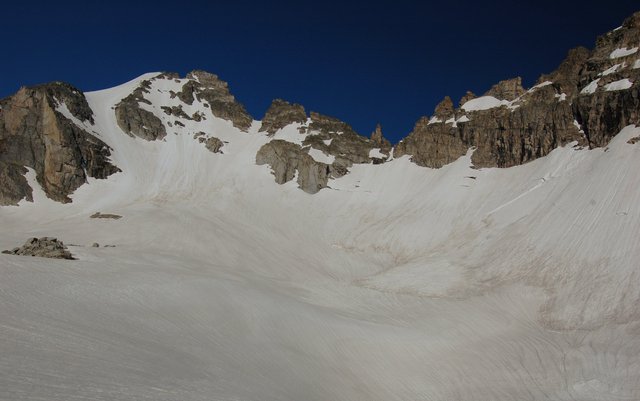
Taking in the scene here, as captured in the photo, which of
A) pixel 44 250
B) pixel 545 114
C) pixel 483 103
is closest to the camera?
pixel 44 250

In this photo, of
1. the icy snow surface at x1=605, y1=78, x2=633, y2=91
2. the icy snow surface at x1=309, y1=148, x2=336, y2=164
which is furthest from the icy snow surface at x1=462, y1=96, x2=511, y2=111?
the icy snow surface at x1=309, y1=148, x2=336, y2=164

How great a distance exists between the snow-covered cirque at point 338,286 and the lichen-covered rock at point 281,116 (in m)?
20.8

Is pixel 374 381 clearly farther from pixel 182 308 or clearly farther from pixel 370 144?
pixel 370 144

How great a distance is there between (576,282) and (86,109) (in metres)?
89.6

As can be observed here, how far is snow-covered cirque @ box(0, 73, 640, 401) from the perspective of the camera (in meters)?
13.1

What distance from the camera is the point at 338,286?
1617 inches

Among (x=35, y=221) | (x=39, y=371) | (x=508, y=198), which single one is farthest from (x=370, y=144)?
(x=39, y=371)

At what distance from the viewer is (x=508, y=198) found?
59.2m

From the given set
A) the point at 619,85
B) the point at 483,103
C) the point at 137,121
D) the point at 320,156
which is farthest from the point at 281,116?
the point at 619,85

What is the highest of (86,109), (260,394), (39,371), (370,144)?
(86,109)

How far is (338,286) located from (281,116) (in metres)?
71.8

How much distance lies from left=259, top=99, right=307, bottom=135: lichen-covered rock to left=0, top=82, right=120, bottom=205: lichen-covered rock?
36544mm

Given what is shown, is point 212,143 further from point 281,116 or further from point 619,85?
point 619,85

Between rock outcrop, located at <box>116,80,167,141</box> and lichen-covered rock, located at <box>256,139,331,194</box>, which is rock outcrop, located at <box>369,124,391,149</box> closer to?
lichen-covered rock, located at <box>256,139,331,194</box>
